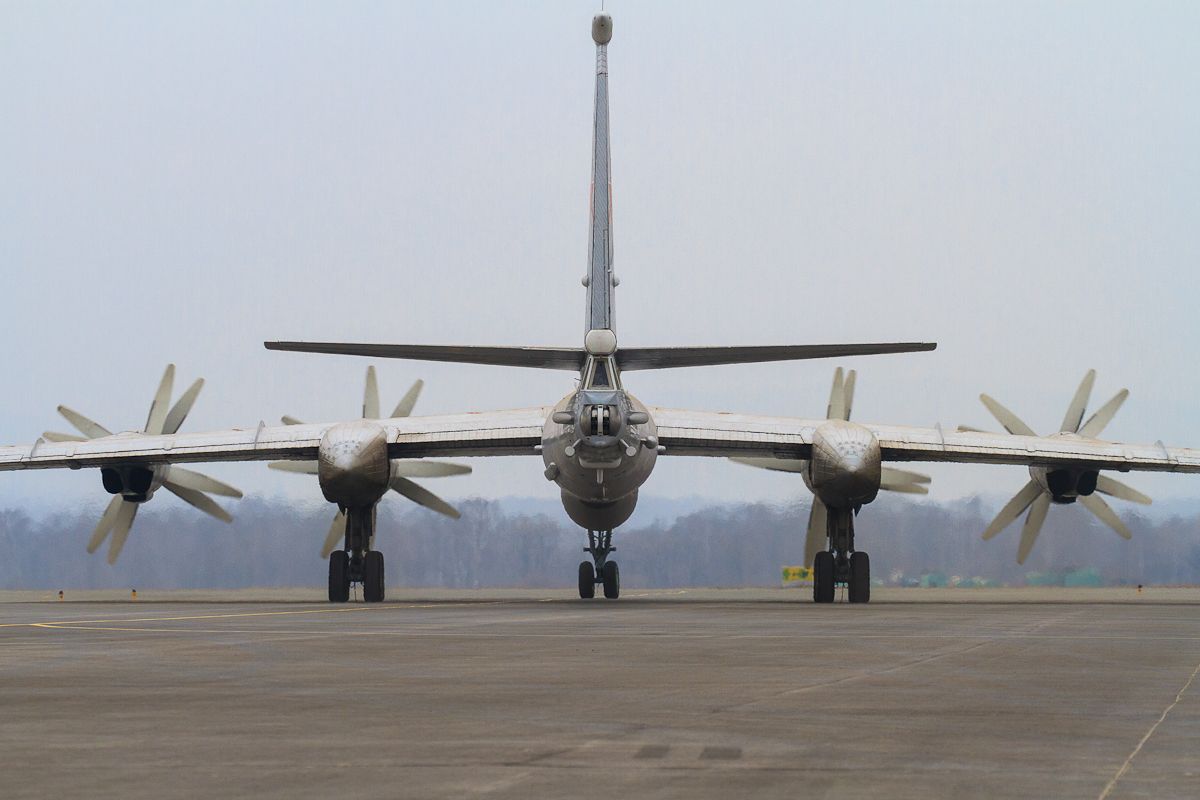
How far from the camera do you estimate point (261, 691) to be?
1018cm

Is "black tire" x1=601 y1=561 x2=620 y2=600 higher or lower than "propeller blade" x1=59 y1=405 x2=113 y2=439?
lower

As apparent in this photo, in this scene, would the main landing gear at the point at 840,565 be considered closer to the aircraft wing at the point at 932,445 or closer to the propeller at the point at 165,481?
the aircraft wing at the point at 932,445

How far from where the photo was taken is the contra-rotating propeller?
33031 mm

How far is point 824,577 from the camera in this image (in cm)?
3138

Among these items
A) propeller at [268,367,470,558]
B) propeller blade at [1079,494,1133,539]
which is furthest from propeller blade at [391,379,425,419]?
propeller blade at [1079,494,1133,539]

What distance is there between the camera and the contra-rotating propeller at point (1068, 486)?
33031 mm

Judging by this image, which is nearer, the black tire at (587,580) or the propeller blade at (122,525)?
the propeller blade at (122,525)

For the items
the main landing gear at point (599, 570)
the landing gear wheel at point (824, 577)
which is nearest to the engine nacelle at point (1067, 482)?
the landing gear wheel at point (824, 577)

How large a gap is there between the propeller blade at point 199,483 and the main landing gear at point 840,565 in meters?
12.5

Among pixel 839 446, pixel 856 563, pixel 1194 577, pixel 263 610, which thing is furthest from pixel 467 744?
pixel 1194 577

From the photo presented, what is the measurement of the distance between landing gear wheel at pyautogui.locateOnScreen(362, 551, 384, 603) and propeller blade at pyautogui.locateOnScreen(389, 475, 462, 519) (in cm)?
327

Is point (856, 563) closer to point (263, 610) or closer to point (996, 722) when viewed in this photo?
point (263, 610)

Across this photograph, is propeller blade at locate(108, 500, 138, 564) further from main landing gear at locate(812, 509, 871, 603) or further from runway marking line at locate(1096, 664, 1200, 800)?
runway marking line at locate(1096, 664, 1200, 800)

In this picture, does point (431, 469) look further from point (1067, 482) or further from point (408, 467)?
point (1067, 482)
